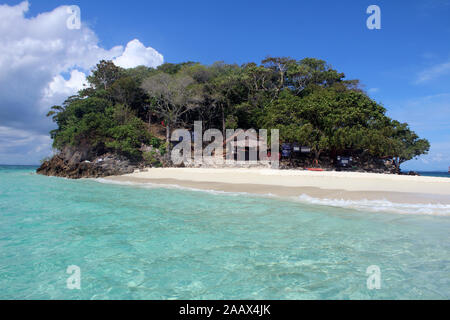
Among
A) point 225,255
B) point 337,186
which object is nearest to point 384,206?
point 337,186

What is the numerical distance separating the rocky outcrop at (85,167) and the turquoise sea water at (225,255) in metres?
15.0

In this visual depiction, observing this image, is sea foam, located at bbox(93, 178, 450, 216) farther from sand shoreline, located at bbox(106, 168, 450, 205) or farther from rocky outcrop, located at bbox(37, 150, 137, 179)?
rocky outcrop, located at bbox(37, 150, 137, 179)

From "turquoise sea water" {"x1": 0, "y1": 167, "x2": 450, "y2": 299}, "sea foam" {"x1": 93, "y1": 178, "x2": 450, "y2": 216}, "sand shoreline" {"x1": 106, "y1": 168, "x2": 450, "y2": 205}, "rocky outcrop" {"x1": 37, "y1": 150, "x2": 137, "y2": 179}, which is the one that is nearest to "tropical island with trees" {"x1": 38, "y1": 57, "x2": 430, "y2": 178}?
"rocky outcrop" {"x1": 37, "y1": 150, "x2": 137, "y2": 179}

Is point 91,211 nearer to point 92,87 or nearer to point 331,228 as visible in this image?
point 331,228

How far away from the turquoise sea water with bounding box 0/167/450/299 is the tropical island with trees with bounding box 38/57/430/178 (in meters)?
14.4

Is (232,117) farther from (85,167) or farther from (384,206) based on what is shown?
(384,206)

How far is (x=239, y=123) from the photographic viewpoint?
27859 mm

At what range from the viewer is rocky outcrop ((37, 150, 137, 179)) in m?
20.3

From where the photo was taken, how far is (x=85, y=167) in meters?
20.5

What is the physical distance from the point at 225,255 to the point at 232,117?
23.3m

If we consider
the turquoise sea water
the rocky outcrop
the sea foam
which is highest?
the rocky outcrop

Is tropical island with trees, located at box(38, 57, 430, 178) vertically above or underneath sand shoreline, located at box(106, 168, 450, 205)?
above

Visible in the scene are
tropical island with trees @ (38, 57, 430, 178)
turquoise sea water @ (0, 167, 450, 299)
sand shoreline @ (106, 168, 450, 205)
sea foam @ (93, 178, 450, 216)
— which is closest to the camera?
turquoise sea water @ (0, 167, 450, 299)
